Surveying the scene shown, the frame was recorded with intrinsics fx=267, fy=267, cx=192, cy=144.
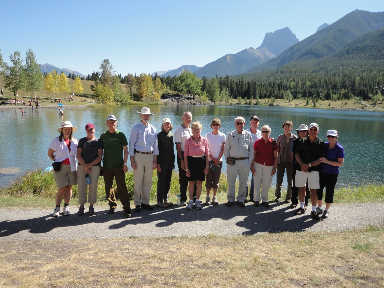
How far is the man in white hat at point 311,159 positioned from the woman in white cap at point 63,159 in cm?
593

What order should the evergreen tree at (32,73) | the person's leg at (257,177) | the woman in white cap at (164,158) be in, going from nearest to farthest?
the woman in white cap at (164,158)
the person's leg at (257,177)
the evergreen tree at (32,73)

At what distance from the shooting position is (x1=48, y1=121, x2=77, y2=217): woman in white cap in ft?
22.0

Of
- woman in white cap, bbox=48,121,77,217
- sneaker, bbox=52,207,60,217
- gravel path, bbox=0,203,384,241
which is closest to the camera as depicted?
gravel path, bbox=0,203,384,241

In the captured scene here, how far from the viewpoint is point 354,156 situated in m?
24.4

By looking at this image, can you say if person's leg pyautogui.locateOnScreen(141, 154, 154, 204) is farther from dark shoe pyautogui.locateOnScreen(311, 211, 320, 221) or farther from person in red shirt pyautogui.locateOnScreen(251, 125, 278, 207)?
dark shoe pyautogui.locateOnScreen(311, 211, 320, 221)

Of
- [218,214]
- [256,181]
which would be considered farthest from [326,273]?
[256,181]

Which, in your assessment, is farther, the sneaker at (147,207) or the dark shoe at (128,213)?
the sneaker at (147,207)

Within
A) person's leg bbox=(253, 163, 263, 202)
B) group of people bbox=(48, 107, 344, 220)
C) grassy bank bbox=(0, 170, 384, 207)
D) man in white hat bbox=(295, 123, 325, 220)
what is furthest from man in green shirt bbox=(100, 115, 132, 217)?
man in white hat bbox=(295, 123, 325, 220)

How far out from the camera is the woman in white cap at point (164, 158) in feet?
24.7

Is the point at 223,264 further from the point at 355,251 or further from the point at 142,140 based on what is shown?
the point at 142,140

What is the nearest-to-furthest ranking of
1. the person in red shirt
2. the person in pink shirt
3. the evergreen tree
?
the person in pink shirt
the person in red shirt
the evergreen tree

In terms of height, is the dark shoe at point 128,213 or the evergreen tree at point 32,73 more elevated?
the evergreen tree at point 32,73

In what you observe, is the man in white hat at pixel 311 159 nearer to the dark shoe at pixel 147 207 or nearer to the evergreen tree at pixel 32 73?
the dark shoe at pixel 147 207

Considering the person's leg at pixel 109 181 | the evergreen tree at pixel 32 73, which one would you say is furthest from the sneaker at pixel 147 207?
the evergreen tree at pixel 32 73
